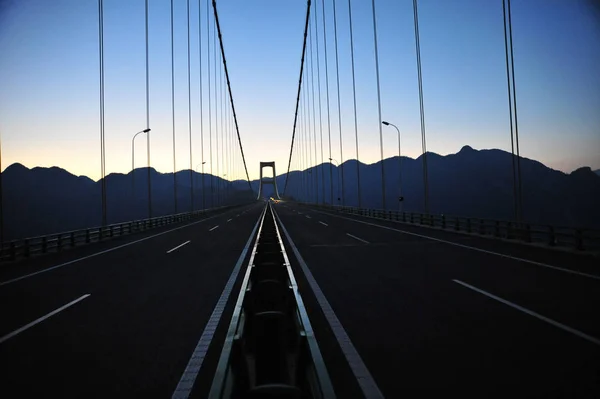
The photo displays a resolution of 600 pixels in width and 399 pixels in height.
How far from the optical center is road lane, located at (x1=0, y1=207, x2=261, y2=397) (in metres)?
3.86

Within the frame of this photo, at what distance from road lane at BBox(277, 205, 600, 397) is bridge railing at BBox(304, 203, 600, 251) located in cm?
395

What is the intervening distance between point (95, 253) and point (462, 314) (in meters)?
14.5

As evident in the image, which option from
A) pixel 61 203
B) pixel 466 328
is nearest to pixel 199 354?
pixel 466 328

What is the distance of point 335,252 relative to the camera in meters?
14.0

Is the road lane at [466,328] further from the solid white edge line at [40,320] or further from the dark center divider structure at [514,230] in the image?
the solid white edge line at [40,320]

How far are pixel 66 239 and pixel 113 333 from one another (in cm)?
1481

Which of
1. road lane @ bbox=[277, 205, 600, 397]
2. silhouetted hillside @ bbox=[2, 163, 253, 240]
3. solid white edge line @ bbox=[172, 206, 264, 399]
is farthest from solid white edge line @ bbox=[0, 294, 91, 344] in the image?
silhouetted hillside @ bbox=[2, 163, 253, 240]

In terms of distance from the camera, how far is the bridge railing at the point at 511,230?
41.5ft

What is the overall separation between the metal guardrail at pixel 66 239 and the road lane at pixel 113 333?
4.51 meters

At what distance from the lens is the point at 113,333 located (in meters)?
5.43

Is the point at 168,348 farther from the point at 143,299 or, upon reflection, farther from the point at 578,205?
the point at 578,205

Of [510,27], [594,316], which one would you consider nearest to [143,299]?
[594,316]

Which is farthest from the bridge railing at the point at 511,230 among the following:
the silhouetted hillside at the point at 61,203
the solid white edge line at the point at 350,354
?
the silhouetted hillside at the point at 61,203

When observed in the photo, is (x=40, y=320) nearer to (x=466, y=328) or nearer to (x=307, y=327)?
(x=307, y=327)
